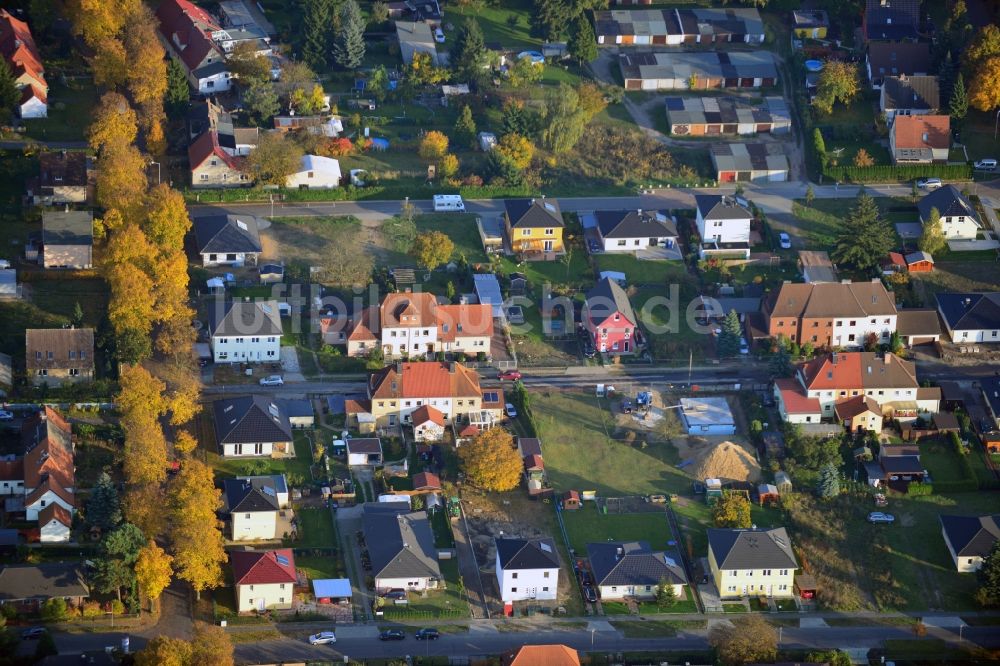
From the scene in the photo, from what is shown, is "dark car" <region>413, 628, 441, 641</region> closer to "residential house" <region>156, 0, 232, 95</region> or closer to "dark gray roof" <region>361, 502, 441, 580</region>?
"dark gray roof" <region>361, 502, 441, 580</region>

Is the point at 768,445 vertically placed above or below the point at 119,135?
below

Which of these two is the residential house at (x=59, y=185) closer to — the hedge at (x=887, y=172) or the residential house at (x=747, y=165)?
the residential house at (x=747, y=165)

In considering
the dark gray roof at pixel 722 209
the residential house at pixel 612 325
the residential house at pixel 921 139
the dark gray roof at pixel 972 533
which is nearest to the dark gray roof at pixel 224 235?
the residential house at pixel 612 325

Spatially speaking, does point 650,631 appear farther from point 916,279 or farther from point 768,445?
point 916,279

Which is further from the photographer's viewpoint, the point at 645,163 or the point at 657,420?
the point at 645,163

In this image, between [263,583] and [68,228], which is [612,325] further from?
[68,228]

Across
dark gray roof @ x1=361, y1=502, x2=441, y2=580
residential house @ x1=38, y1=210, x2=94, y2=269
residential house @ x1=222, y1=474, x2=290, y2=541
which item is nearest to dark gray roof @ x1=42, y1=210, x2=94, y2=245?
residential house @ x1=38, y1=210, x2=94, y2=269

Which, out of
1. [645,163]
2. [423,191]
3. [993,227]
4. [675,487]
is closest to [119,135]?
[423,191]
